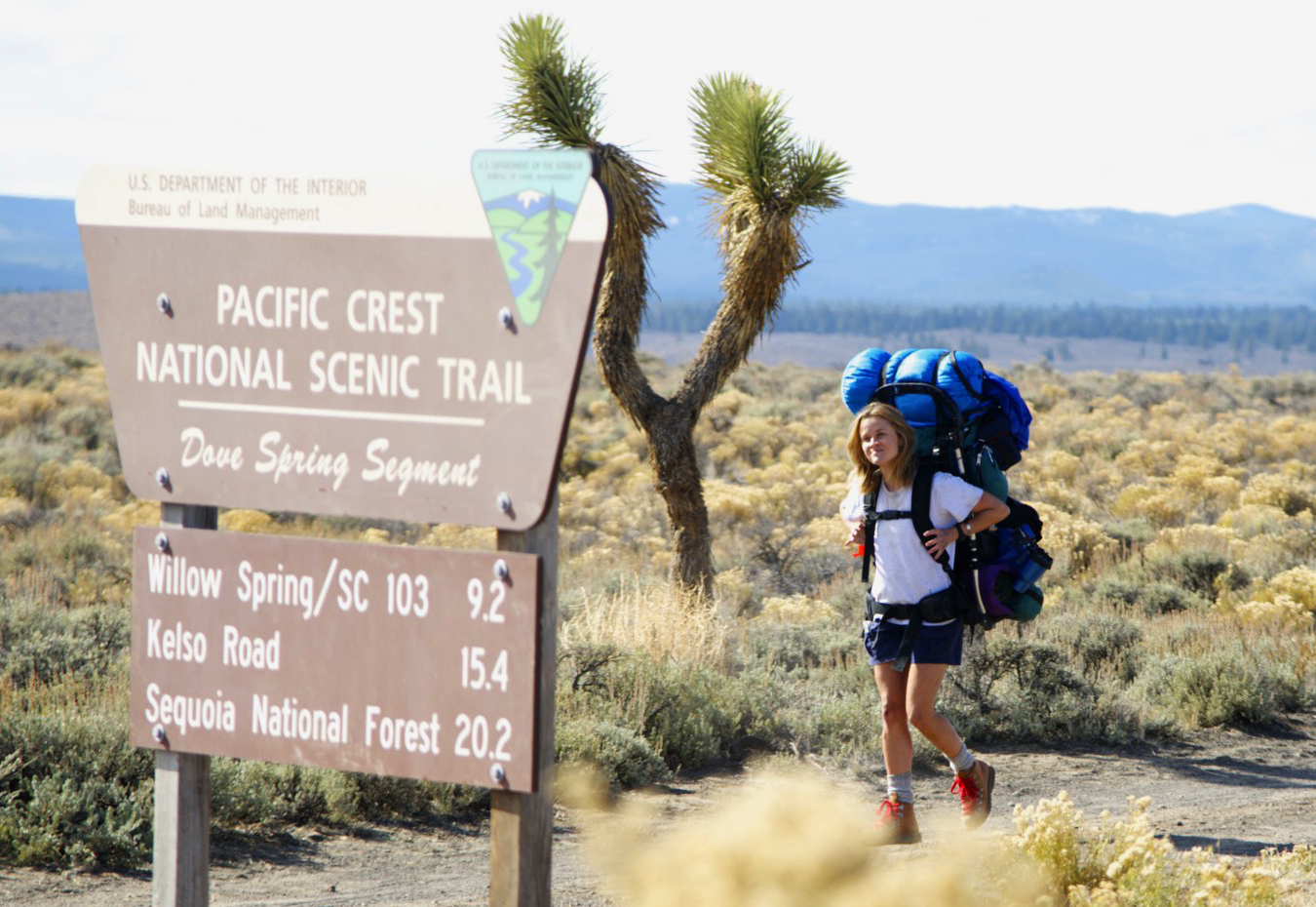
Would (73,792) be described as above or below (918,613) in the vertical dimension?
below

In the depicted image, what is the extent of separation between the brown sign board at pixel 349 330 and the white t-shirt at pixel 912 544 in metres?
2.64

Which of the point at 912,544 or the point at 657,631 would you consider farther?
the point at 657,631

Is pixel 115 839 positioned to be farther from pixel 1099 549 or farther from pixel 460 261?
pixel 1099 549

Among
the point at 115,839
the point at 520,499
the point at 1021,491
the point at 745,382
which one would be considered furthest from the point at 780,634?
the point at 745,382

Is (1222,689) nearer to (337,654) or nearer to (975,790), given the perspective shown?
(975,790)

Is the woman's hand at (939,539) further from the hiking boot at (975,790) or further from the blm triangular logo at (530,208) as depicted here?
the blm triangular logo at (530,208)

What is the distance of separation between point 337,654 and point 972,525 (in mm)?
2926

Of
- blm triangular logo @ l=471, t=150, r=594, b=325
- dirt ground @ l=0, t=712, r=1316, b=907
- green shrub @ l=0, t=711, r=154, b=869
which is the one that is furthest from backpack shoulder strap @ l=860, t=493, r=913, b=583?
green shrub @ l=0, t=711, r=154, b=869

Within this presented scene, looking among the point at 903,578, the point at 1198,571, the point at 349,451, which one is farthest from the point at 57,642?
the point at 1198,571

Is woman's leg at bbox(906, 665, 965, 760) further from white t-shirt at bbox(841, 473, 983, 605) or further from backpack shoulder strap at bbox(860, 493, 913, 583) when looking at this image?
backpack shoulder strap at bbox(860, 493, 913, 583)

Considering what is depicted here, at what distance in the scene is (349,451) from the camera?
323cm

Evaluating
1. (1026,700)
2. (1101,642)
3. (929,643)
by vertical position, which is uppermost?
(929,643)

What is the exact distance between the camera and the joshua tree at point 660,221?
10641 millimetres

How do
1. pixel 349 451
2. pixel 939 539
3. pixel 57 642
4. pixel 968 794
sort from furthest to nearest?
pixel 57 642 < pixel 968 794 < pixel 939 539 < pixel 349 451
